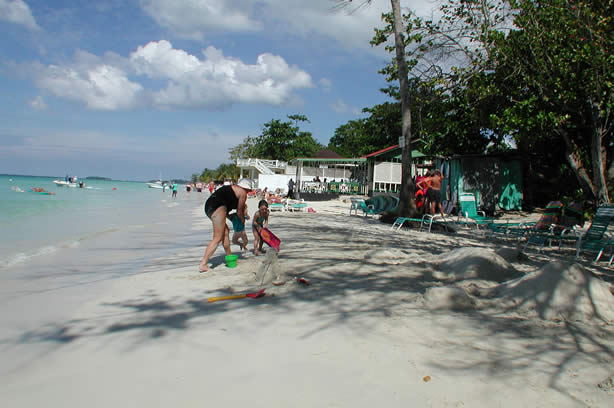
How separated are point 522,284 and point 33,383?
3.90 meters

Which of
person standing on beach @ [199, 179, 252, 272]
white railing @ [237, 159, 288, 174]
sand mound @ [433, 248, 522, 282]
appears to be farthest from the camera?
white railing @ [237, 159, 288, 174]

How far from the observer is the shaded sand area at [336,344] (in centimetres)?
230

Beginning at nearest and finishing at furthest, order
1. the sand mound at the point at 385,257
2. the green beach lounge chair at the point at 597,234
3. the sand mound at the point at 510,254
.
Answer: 1. the sand mound at the point at 385,257
2. the sand mound at the point at 510,254
3. the green beach lounge chair at the point at 597,234

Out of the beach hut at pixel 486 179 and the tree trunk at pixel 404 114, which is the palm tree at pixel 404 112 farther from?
the beach hut at pixel 486 179

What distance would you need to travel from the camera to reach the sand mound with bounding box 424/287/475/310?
366 cm

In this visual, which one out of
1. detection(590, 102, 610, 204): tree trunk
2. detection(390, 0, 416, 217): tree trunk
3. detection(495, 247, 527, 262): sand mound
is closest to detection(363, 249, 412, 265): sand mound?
detection(495, 247, 527, 262): sand mound

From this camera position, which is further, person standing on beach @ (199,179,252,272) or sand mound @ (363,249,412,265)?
sand mound @ (363,249,412,265)

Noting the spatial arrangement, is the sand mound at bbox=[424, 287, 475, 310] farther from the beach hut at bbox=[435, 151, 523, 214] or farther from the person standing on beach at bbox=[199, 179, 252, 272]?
the beach hut at bbox=[435, 151, 523, 214]

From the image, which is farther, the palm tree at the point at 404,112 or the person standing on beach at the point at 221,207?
the palm tree at the point at 404,112

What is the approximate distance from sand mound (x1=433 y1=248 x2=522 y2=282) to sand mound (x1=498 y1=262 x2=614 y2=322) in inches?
38.8

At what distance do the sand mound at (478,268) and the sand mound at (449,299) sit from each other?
108cm

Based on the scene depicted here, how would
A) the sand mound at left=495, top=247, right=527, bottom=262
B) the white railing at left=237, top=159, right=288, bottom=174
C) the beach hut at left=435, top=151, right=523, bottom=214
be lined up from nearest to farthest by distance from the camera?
1. the sand mound at left=495, top=247, right=527, bottom=262
2. the beach hut at left=435, top=151, right=523, bottom=214
3. the white railing at left=237, top=159, right=288, bottom=174

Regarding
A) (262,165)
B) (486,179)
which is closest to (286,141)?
(262,165)

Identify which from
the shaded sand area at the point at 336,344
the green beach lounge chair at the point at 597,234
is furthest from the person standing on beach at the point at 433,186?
the shaded sand area at the point at 336,344
